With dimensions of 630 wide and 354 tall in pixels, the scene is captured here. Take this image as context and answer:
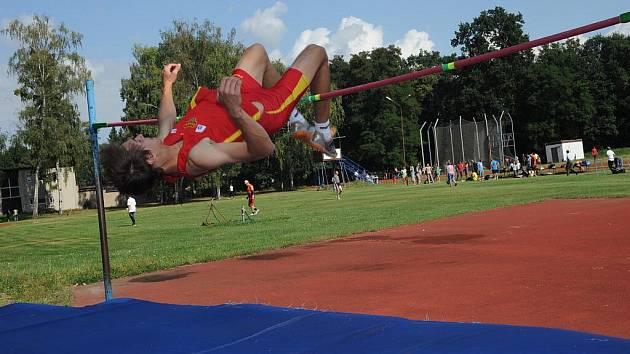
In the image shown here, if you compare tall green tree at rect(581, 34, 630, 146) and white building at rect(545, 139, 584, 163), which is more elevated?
tall green tree at rect(581, 34, 630, 146)

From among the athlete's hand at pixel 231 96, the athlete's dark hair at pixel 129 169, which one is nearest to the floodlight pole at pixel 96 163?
the athlete's dark hair at pixel 129 169

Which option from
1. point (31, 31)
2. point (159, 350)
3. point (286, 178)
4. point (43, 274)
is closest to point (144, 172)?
point (159, 350)

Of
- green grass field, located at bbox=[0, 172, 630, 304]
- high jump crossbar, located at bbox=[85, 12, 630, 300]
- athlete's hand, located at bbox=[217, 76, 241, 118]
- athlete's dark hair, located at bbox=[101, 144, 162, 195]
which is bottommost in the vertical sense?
green grass field, located at bbox=[0, 172, 630, 304]

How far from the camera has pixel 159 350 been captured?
347 cm

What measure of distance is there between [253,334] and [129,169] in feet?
3.76

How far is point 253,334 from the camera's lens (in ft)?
12.1

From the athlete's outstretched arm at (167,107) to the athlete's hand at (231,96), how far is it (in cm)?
60

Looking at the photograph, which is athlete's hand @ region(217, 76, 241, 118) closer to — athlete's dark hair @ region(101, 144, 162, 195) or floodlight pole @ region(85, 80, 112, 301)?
athlete's dark hair @ region(101, 144, 162, 195)

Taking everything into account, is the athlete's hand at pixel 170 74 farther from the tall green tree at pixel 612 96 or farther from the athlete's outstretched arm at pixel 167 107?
the tall green tree at pixel 612 96

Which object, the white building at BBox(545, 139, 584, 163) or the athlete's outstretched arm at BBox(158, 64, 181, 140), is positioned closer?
the athlete's outstretched arm at BBox(158, 64, 181, 140)

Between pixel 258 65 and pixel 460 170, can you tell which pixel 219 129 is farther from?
pixel 460 170

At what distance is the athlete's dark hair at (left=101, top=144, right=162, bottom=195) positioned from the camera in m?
3.63

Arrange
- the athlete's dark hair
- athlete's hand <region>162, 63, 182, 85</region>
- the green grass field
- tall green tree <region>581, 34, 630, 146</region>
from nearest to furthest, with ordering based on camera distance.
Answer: the athlete's dark hair < athlete's hand <region>162, 63, 182, 85</region> < the green grass field < tall green tree <region>581, 34, 630, 146</region>

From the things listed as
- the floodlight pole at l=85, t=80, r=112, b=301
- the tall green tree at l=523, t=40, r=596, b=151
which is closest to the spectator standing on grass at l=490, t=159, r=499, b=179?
the tall green tree at l=523, t=40, r=596, b=151
